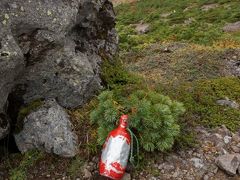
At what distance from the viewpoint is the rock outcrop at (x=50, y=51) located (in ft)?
18.0

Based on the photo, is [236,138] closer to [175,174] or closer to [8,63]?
[175,174]

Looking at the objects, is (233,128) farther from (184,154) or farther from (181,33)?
(181,33)

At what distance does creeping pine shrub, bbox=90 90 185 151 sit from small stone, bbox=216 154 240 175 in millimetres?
747

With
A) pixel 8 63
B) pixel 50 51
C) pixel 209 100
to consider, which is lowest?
pixel 209 100

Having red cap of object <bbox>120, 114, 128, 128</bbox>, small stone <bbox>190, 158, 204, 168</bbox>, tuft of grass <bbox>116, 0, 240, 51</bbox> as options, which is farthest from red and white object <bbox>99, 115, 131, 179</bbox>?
tuft of grass <bbox>116, 0, 240, 51</bbox>

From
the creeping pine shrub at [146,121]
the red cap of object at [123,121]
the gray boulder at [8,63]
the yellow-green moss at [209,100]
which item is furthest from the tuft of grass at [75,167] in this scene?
the yellow-green moss at [209,100]

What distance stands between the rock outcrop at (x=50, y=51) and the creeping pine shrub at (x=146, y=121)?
0.89 metres

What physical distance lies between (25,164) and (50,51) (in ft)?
5.73

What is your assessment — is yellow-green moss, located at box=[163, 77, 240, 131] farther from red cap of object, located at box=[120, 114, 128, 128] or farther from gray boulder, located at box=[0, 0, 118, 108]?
gray boulder, located at box=[0, 0, 118, 108]

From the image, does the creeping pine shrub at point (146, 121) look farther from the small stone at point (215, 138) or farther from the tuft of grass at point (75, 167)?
the small stone at point (215, 138)

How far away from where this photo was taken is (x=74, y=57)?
6.50 meters

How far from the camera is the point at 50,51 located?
20.1 feet

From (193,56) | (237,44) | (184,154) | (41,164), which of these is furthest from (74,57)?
(237,44)

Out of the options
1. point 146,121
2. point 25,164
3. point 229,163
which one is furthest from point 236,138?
point 25,164
